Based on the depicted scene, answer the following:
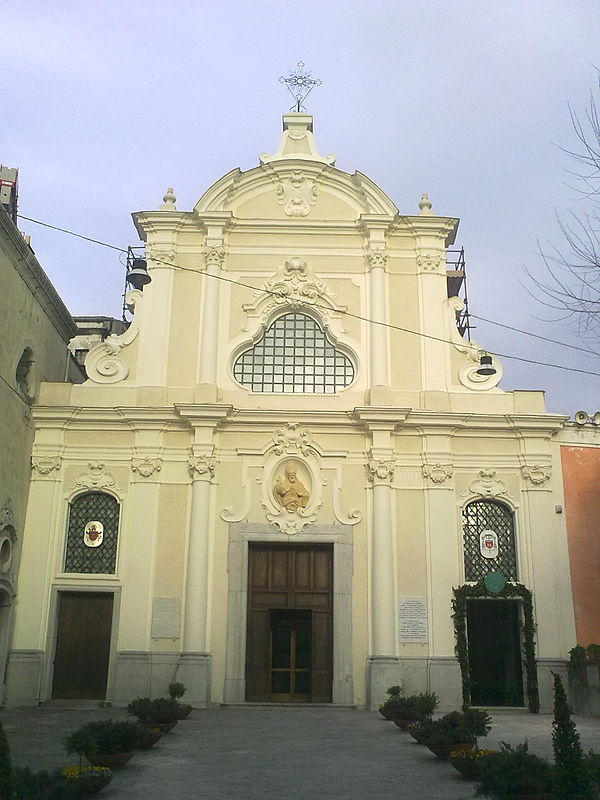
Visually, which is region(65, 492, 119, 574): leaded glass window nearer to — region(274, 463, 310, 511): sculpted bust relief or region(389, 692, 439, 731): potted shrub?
region(274, 463, 310, 511): sculpted bust relief

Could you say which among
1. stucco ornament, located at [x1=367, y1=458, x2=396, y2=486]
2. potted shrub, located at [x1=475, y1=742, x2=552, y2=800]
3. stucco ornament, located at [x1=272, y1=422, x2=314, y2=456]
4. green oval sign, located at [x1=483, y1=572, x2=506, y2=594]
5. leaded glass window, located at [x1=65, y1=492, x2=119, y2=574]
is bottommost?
potted shrub, located at [x1=475, y1=742, x2=552, y2=800]

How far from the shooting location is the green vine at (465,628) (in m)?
18.4

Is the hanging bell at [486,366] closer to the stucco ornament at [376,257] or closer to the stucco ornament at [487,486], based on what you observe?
the stucco ornament at [487,486]

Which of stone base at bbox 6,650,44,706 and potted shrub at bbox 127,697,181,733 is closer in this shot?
potted shrub at bbox 127,697,181,733

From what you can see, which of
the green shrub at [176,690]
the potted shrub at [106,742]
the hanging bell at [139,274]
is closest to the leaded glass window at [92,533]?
the green shrub at [176,690]

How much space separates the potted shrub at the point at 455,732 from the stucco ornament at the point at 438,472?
8772 mm

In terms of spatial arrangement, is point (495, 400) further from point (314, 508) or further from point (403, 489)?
point (314, 508)

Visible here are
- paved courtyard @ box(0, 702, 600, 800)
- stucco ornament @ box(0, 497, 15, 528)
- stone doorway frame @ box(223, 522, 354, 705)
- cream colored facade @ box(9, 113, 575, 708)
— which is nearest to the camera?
paved courtyard @ box(0, 702, 600, 800)

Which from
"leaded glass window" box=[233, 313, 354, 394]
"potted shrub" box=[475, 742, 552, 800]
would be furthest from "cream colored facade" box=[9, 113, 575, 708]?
"potted shrub" box=[475, 742, 552, 800]

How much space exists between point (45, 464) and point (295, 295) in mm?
7541

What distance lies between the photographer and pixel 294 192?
22.4 m

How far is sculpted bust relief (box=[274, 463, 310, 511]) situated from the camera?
1991cm

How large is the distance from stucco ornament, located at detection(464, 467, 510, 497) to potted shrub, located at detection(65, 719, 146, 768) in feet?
36.5

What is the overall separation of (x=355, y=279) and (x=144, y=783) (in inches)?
581
